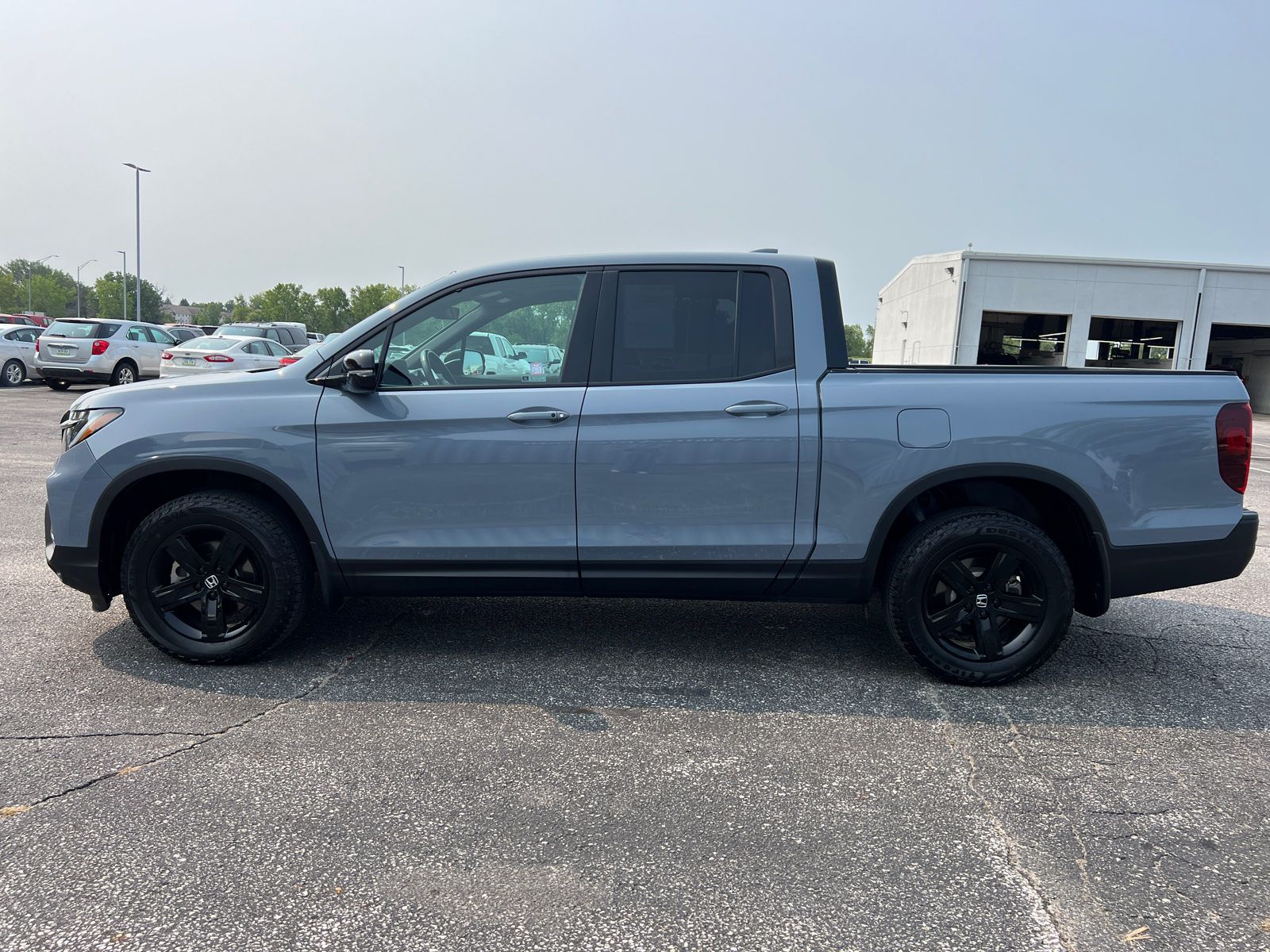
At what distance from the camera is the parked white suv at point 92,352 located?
787 inches

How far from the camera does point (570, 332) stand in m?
3.84

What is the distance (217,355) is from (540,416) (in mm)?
15956

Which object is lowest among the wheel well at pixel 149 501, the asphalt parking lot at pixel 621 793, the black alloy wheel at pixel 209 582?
the asphalt parking lot at pixel 621 793

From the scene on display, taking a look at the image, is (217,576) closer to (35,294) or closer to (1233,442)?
(1233,442)

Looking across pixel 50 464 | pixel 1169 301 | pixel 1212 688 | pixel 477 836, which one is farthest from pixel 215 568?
pixel 1169 301

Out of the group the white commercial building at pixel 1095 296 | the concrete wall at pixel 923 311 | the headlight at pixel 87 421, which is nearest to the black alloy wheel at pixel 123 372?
the headlight at pixel 87 421

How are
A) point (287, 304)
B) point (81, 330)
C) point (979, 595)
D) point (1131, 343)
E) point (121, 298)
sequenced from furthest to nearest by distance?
point (287, 304) < point (121, 298) < point (1131, 343) < point (81, 330) < point (979, 595)

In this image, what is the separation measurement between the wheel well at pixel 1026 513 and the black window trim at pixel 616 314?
36.0 inches

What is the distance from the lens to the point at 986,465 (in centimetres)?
368

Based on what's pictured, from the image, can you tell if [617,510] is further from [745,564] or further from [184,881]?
[184,881]

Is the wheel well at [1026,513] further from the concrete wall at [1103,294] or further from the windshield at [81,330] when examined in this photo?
the concrete wall at [1103,294]

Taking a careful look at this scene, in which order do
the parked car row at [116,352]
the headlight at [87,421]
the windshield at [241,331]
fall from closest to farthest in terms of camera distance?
the headlight at [87,421] < the parked car row at [116,352] < the windshield at [241,331]

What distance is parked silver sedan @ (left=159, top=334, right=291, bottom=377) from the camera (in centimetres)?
1692

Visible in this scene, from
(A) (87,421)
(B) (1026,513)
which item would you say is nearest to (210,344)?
(A) (87,421)
